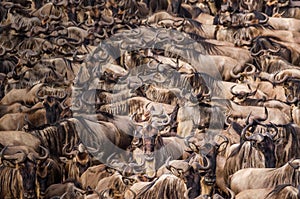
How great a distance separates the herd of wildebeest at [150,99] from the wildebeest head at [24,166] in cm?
2

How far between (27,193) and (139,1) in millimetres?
13917

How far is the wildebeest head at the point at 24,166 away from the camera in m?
18.6

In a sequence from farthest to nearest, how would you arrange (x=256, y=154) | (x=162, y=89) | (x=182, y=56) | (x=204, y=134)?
(x=182, y=56) → (x=162, y=89) → (x=204, y=134) → (x=256, y=154)

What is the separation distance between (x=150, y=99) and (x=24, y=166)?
234 inches

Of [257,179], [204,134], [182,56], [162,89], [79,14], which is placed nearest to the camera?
[257,179]

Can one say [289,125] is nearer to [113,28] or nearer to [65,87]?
[65,87]

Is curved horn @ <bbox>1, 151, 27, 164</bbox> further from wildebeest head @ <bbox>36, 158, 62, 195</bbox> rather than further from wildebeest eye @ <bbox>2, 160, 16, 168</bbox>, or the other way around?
wildebeest head @ <bbox>36, 158, 62, 195</bbox>

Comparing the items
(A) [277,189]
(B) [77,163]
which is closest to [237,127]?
(B) [77,163]

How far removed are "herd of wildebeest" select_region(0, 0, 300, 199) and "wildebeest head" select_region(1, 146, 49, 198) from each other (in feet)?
0.07

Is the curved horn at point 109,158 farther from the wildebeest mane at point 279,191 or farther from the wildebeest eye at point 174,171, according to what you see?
the wildebeest mane at point 279,191

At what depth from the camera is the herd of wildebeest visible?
18581 mm

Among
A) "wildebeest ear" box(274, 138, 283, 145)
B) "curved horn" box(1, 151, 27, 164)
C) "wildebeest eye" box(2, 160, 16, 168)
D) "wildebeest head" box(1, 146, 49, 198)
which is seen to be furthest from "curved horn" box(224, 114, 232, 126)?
"wildebeest eye" box(2, 160, 16, 168)

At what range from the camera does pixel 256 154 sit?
765 inches

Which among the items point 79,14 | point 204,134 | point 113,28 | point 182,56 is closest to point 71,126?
point 204,134
